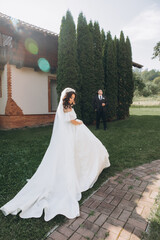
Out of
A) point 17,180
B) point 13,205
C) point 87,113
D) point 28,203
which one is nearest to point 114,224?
point 28,203

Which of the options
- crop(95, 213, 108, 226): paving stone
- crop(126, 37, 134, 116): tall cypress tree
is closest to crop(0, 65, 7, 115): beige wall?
crop(126, 37, 134, 116): tall cypress tree

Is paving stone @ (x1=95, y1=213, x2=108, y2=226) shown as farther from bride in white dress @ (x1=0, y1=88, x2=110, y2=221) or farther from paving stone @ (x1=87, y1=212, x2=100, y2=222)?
bride in white dress @ (x1=0, y1=88, x2=110, y2=221)

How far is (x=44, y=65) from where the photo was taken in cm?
1123

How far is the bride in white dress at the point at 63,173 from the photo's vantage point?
101 inches

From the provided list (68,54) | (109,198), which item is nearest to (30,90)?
(68,54)

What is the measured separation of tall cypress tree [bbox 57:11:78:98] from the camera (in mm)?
9891

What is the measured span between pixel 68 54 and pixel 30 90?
329 centimetres

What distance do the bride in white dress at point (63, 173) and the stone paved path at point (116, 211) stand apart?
0.21 m

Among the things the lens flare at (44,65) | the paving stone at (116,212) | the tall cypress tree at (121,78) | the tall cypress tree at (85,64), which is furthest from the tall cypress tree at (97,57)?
the paving stone at (116,212)

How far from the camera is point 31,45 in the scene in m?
10.6

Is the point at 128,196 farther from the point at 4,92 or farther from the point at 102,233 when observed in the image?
the point at 4,92

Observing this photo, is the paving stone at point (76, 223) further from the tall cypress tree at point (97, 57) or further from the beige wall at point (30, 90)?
the tall cypress tree at point (97, 57)

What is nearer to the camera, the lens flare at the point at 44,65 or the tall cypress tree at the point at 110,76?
the lens flare at the point at 44,65

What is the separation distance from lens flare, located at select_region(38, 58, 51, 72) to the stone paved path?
30.4 feet
